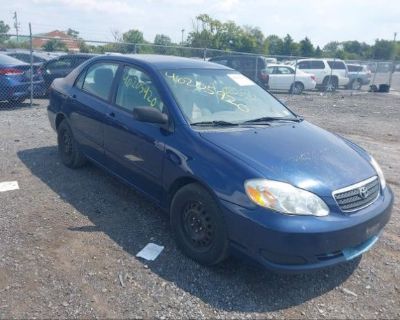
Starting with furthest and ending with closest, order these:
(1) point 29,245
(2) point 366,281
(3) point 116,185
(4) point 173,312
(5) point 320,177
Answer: (3) point 116,185
(1) point 29,245
(2) point 366,281
(5) point 320,177
(4) point 173,312

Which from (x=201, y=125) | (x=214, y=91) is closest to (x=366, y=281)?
(x=201, y=125)

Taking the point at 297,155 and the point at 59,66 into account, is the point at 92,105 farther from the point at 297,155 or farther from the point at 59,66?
the point at 59,66

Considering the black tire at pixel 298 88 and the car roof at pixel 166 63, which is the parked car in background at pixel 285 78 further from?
the car roof at pixel 166 63

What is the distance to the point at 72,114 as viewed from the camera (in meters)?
5.22

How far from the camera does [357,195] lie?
10.3ft

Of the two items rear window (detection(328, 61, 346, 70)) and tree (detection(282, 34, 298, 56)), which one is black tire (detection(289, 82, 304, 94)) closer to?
rear window (detection(328, 61, 346, 70))

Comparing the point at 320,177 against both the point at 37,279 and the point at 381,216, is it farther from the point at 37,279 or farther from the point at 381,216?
the point at 37,279

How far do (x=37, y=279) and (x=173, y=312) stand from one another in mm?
1118

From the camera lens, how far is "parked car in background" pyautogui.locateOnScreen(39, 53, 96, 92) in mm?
11852

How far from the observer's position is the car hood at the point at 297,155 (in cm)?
306

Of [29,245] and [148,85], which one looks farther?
[148,85]

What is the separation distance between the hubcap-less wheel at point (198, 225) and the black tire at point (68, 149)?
7.76 feet

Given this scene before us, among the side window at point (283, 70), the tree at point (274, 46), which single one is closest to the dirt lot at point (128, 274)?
the side window at point (283, 70)

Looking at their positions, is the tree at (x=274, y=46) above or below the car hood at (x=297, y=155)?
above
